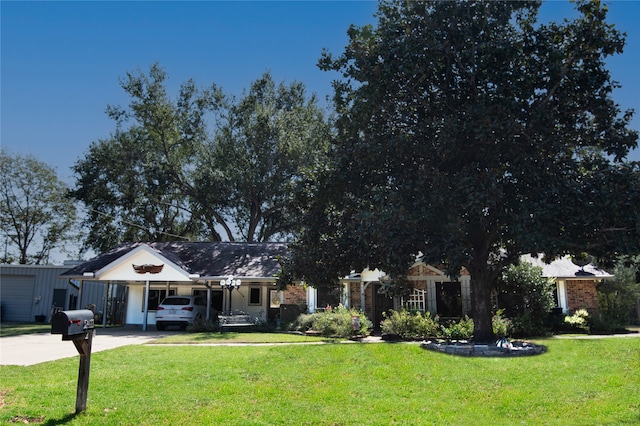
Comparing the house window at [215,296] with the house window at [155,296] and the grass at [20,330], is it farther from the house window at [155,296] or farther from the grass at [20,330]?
the grass at [20,330]

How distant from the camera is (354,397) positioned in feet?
24.8

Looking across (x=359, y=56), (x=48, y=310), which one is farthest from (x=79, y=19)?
(x=48, y=310)

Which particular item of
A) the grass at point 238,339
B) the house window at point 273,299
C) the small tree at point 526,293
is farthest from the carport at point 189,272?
the small tree at point 526,293

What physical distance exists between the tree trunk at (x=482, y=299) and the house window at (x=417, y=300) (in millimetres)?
6709

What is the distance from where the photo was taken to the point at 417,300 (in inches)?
805

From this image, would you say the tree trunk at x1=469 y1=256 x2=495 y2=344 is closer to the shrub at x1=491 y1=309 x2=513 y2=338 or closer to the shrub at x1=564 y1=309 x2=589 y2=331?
the shrub at x1=491 y1=309 x2=513 y2=338

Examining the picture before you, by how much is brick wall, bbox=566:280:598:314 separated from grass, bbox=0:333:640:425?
9.79 metres

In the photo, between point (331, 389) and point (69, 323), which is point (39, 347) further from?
point (331, 389)

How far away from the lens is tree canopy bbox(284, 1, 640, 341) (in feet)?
35.7

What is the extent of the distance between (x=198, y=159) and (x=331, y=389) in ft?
87.3

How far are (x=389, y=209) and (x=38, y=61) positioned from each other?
502 inches

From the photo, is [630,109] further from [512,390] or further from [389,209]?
[512,390]

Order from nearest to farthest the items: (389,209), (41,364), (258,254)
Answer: (41,364)
(389,209)
(258,254)

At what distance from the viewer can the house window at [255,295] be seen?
79.1 ft
